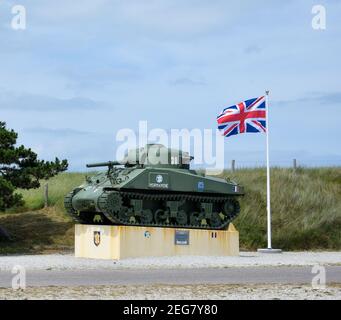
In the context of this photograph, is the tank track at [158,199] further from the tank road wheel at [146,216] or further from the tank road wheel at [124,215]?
A: the tank road wheel at [146,216]

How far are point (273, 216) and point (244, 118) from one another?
25.8 feet

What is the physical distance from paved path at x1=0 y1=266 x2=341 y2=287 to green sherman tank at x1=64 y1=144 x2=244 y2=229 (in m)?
7.27

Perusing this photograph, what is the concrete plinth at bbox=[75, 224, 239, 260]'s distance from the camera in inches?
1054

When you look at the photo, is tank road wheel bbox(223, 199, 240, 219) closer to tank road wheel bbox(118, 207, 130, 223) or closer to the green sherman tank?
the green sherman tank

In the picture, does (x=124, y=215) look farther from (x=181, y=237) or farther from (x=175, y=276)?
(x=175, y=276)

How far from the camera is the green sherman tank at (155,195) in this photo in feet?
91.9

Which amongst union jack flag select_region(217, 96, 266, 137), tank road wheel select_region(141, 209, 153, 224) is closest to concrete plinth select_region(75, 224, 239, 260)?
tank road wheel select_region(141, 209, 153, 224)

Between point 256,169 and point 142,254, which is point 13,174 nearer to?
point 142,254

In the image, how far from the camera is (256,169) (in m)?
45.2

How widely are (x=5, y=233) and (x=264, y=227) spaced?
39.6 ft

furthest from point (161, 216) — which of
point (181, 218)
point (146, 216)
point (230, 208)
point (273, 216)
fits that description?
point (273, 216)

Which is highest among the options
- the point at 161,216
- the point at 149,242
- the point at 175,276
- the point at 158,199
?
the point at 158,199

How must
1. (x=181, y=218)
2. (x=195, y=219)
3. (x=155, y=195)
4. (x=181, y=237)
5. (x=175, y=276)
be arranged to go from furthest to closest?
(x=195, y=219) < (x=181, y=218) < (x=155, y=195) < (x=181, y=237) < (x=175, y=276)

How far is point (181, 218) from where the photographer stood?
29562 millimetres
